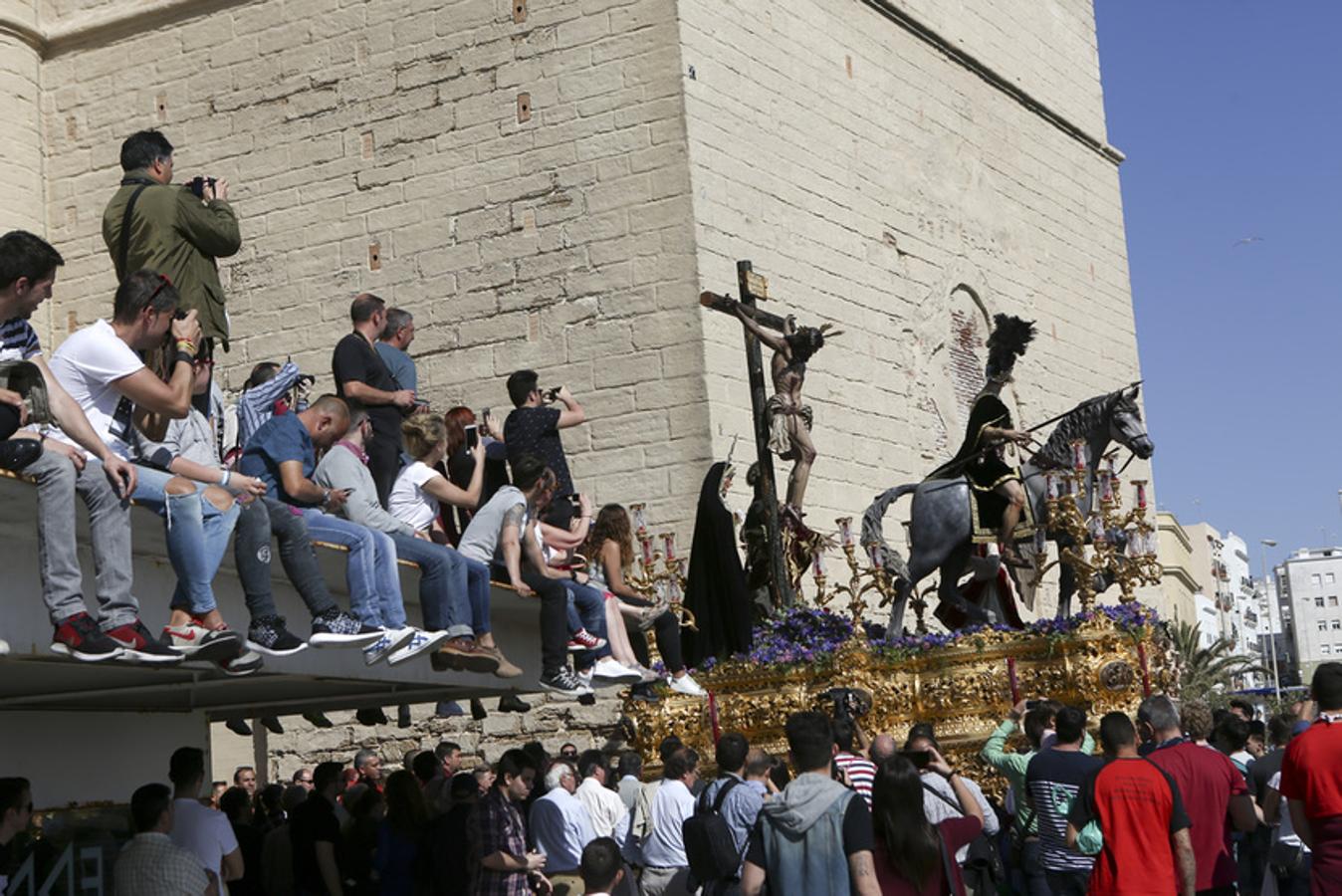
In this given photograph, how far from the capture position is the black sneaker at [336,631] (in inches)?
318

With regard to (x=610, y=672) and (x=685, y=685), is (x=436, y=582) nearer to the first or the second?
(x=610, y=672)

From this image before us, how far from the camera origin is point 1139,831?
23.6ft

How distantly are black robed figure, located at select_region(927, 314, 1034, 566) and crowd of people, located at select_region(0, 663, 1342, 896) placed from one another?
2430 mm

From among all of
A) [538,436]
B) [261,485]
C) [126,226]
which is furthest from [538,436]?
[261,485]

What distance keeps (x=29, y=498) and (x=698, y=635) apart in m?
7.52

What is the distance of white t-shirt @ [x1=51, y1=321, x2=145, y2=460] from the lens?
7453mm

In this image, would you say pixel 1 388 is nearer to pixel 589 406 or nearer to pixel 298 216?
pixel 589 406

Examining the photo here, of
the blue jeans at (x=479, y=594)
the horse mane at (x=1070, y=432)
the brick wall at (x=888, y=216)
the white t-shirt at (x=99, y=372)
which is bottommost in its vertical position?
the blue jeans at (x=479, y=594)

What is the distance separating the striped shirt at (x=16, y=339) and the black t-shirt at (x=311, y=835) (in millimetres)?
3650

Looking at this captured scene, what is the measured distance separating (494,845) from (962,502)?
6.11 m

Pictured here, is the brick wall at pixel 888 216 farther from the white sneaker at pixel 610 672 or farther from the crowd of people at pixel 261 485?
the white sneaker at pixel 610 672

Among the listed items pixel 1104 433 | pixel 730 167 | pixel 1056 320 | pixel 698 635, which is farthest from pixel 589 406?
pixel 1056 320

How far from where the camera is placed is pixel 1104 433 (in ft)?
46.3

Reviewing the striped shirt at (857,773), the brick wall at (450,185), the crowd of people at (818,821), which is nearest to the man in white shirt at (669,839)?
the crowd of people at (818,821)
